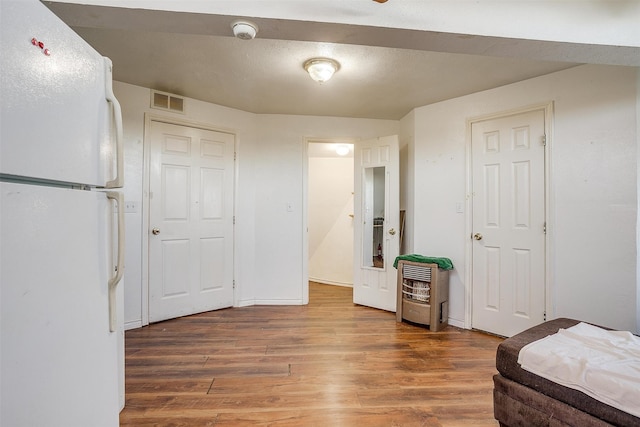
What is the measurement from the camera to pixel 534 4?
5.25 ft

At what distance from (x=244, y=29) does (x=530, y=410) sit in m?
2.26

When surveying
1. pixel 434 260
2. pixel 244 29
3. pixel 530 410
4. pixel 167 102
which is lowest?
pixel 530 410

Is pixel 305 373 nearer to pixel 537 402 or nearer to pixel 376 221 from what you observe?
pixel 537 402

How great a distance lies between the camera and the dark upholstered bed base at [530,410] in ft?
4.13

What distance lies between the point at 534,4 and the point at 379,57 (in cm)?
100

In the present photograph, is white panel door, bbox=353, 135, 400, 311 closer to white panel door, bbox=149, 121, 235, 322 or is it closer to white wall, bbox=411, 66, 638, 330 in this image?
white wall, bbox=411, 66, 638, 330

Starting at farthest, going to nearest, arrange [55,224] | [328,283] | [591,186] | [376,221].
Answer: [328,283] < [376,221] < [591,186] < [55,224]

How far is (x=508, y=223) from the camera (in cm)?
279

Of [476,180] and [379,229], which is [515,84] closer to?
[476,180]

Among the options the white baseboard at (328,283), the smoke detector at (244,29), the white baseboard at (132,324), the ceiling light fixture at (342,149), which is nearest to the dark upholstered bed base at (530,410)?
the smoke detector at (244,29)

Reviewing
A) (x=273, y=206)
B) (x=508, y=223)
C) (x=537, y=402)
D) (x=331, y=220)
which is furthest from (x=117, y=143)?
(x=331, y=220)

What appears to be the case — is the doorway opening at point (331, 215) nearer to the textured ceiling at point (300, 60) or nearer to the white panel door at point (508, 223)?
the textured ceiling at point (300, 60)

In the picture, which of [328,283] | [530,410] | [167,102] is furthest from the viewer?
[328,283]

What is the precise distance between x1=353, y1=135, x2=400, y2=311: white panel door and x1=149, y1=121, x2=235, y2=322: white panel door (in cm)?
155
